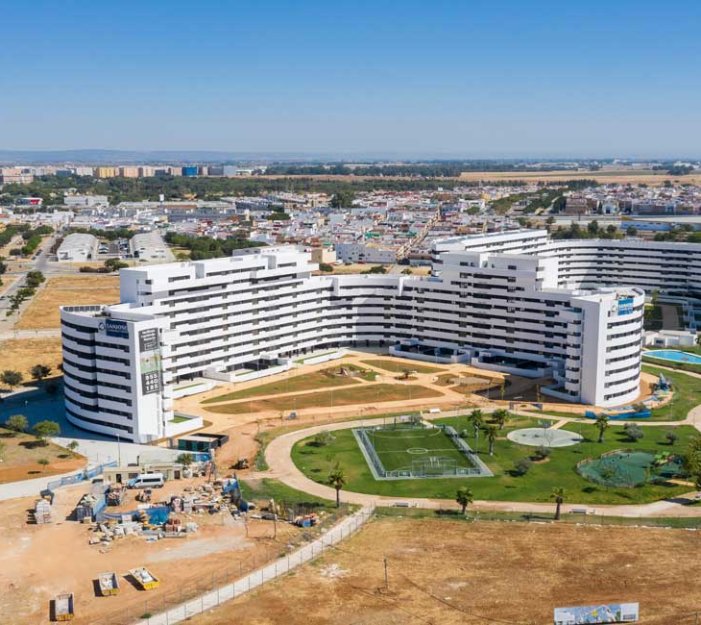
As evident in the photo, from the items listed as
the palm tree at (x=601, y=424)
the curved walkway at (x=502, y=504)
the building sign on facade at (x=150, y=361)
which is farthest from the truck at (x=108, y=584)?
the palm tree at (x=601, y=424)

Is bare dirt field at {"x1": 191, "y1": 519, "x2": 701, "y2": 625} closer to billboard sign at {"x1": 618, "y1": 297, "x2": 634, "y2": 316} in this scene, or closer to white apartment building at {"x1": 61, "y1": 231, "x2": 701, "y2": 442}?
white apartment building at {"x1": 61, "y1": 231, "x2": 701, "y2": 442}

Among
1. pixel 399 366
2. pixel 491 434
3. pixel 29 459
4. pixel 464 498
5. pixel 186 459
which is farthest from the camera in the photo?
pixel 399 366

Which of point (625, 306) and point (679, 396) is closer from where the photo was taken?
point (625, 306)

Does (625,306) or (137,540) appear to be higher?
(625,306)

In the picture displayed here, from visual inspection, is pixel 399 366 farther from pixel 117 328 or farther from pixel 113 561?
pixel 113 561

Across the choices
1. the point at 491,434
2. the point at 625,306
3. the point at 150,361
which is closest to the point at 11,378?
the point at 150,361

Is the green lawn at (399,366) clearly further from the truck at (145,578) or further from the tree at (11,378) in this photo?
the truck at (145,578)

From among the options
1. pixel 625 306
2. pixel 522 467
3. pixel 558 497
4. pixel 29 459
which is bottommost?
pixel 29 459
